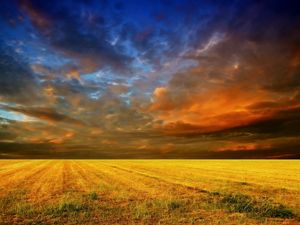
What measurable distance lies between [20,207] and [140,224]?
6.32m

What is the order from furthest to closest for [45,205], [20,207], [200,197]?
[200,197] → [45,205] → [20,207]

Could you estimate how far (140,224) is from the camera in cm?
1227

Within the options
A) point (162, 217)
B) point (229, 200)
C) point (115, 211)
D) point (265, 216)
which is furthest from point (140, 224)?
point (229, 200)

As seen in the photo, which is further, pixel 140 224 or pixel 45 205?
pixel 45 205

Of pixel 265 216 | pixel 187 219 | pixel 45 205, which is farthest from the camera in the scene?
pixel 45 205

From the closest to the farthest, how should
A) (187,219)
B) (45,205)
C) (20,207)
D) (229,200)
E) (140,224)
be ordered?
(140,224), (187,219), (20,207), (45,205), (229,200)

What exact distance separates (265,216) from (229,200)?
392 cm

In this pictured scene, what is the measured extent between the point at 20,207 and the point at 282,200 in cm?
1402

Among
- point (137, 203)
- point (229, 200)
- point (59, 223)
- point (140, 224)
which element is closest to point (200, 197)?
point (229, 200)

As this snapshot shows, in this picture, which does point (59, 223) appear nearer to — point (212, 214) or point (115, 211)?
point (115, 211)

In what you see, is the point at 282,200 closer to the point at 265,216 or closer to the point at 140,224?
the point at 265,216

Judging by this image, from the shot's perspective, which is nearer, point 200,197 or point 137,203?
point 137,203

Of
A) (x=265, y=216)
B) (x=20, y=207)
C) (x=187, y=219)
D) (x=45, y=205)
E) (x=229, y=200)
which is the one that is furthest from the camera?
(x=229, y=200)

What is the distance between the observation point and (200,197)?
19.2 m
